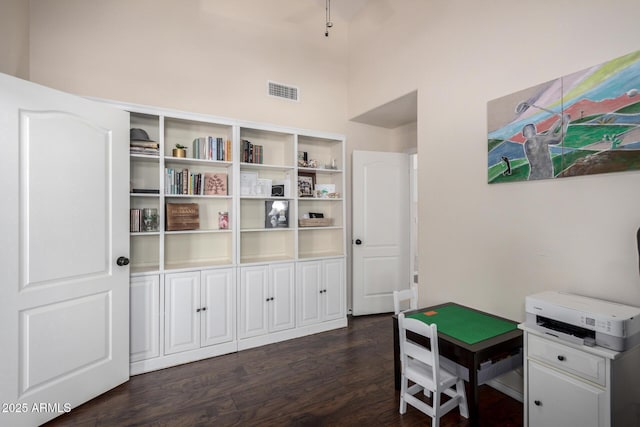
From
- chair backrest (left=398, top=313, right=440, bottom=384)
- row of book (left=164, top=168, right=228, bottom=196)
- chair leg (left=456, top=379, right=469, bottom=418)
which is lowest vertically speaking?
chair leg (left=456, top=379, right=469, bottom=418)

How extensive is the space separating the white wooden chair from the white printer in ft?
1.98

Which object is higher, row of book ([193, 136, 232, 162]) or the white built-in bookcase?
row of book ([193, 136, 232, 162])

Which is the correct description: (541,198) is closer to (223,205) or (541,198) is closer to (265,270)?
(265,270)

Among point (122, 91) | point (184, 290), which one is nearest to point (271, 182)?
point (184, 290)

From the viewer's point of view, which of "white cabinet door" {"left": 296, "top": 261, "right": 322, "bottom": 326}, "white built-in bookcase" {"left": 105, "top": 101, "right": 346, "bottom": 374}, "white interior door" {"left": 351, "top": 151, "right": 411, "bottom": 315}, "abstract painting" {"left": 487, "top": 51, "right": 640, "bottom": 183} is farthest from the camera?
"white interior door" {"left": 351, "top": 151, "right": 411, "bottom": 315}

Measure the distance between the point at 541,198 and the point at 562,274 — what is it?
0.55 m

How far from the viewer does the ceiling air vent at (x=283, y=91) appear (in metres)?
3.83

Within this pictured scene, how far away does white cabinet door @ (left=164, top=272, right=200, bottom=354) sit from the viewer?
2840 mm

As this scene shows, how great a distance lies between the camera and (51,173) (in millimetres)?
2113

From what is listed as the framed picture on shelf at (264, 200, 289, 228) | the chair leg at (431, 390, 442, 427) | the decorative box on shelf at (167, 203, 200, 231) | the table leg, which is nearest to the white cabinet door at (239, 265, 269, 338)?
the framed picture on shelf at (264, 200, 289, 228)

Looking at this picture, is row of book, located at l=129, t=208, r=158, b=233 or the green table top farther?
row of book, located at l=129, t=208, r=158, b=233

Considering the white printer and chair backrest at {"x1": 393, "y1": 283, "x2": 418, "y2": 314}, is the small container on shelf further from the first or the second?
the white printer

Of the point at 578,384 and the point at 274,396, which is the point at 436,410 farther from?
the point at 274,396

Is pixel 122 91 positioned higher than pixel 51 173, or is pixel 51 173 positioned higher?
pixel 122 91
